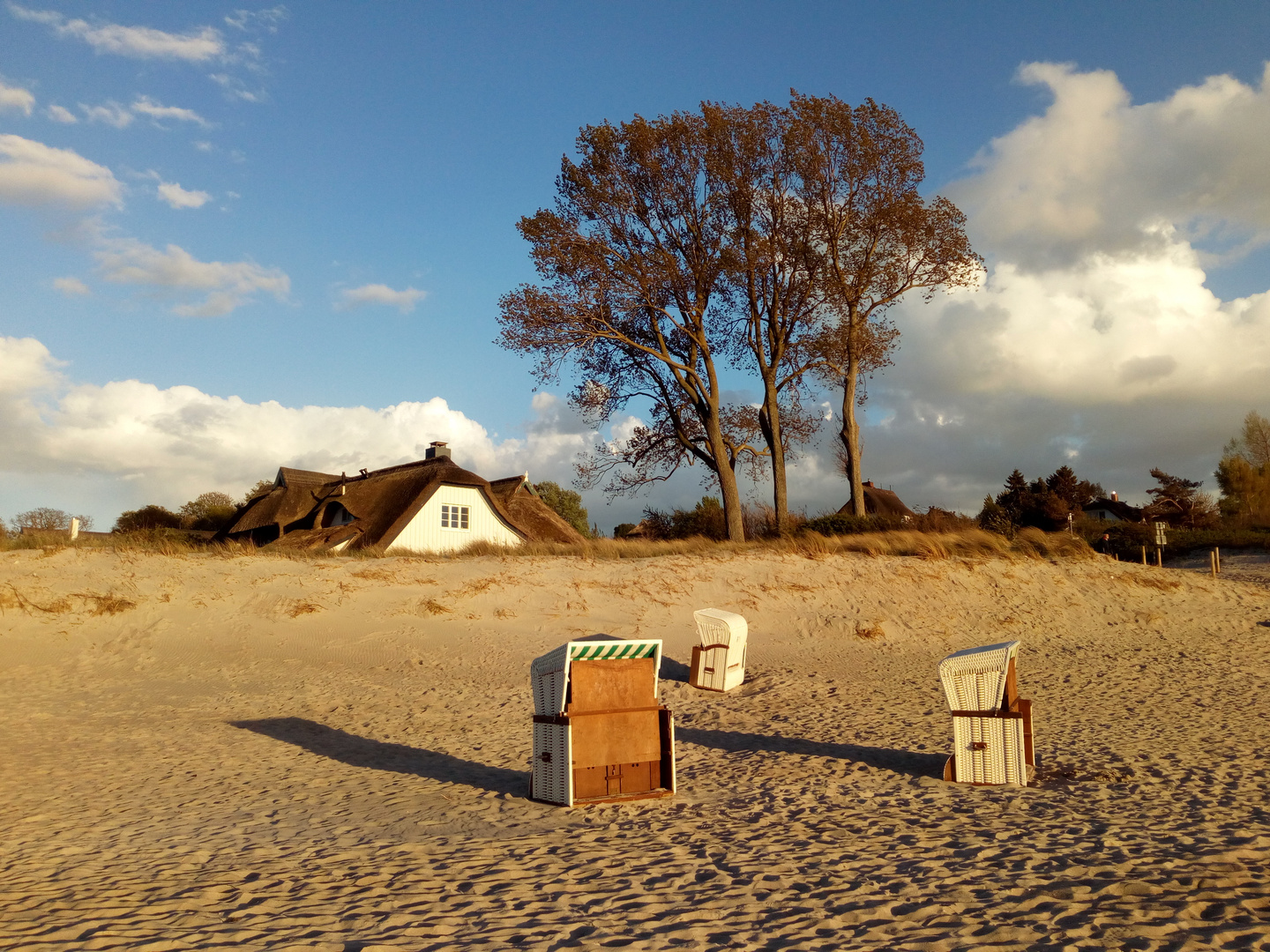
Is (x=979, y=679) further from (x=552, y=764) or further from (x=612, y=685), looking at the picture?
(x=552, y=764)

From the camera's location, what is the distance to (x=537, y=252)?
25.5 metres

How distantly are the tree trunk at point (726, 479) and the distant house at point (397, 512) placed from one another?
38.6 ft

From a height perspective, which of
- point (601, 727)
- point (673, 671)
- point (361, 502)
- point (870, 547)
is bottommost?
point (673, 671)

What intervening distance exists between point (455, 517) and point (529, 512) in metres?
4.81

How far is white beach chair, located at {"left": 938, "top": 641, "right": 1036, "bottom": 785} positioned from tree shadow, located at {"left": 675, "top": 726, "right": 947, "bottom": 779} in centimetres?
46

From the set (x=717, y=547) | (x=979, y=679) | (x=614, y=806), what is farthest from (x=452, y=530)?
(x=979, y=679)

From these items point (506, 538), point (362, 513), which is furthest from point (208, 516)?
point (506, 538)

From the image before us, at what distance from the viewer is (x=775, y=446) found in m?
Answer: 26.6

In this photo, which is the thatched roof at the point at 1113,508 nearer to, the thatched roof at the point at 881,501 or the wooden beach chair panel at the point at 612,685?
the thatched roof at the point at 881,501

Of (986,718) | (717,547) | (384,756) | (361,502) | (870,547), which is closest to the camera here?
(986,718)

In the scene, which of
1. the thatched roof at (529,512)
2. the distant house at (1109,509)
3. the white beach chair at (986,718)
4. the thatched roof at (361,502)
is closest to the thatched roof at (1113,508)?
the distant house at (1109,509)

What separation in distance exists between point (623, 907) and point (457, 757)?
230 inches

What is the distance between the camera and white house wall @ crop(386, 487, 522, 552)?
3566 cm

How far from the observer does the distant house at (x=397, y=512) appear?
117ft
